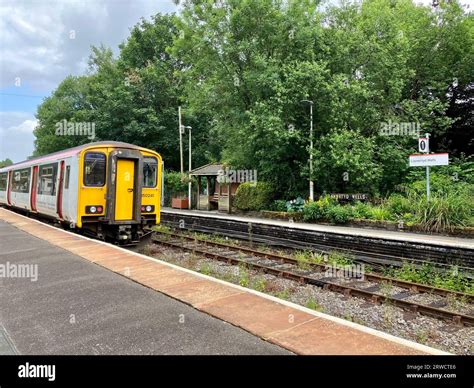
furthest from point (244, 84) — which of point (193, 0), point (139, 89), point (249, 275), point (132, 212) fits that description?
point (139, 89)

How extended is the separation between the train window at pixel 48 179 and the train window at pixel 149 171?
3.39m

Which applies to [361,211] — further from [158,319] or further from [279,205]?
[158,319]

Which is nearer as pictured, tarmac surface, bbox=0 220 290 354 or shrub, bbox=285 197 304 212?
tarmac surface, bbox=0 220 290 354

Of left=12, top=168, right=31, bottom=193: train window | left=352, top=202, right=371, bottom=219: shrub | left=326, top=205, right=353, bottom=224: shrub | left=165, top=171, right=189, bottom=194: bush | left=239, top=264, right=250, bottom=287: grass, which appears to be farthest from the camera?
left=165, top=171, right=189, bottom=194: bush

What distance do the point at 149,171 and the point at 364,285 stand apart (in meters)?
7.56

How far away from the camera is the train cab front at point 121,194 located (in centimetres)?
1077

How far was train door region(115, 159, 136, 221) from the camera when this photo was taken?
11000 millimetres

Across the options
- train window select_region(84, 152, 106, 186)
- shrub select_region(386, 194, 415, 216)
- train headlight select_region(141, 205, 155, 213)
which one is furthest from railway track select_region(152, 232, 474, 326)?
shrub select_region(386, 194, 415, 216)


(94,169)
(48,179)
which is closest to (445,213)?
(94,169)

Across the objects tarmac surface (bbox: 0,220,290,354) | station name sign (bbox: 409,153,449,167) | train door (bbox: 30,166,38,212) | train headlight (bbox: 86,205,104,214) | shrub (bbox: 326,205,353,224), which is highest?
station name sign (bbox: 409,153,449,167)

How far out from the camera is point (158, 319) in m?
4.49

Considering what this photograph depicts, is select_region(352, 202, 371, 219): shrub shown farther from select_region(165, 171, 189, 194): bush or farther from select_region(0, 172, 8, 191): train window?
select_region(0, 172, 8, 191): train window

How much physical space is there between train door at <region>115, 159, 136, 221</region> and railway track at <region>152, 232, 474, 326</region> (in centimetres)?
244

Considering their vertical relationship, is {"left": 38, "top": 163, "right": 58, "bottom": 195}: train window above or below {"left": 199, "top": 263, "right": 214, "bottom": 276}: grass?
above
